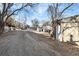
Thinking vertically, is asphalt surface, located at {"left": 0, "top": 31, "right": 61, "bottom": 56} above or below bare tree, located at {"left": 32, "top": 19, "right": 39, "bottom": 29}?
below

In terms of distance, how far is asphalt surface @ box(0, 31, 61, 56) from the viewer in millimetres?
1925

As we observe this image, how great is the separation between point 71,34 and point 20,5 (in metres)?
0.66

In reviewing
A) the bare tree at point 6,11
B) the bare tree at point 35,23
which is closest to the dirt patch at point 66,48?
the bare tree at point 35,23

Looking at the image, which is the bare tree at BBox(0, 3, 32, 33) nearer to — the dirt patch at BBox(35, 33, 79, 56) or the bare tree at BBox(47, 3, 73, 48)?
the bare tree at BBox(47, 3, 73, 48)

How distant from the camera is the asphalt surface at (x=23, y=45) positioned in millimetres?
1925

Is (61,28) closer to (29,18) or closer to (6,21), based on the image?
(29,18)

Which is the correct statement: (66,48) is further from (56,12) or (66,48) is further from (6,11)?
(6,11)

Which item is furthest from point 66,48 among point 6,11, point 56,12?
point 6,11

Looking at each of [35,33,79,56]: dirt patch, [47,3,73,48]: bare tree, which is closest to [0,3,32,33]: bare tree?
[47,3,73,48]: bare tree

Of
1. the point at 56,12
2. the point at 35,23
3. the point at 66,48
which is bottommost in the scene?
the point at 66,48

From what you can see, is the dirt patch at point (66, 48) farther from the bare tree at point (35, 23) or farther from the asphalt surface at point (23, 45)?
the bare tree at point (35, 23)

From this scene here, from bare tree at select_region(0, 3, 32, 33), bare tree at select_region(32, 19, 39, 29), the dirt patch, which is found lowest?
the dirt patch

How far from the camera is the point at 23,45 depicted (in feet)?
6.35

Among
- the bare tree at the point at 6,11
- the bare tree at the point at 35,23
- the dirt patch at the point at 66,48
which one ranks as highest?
the bare tree at the point at 6,11
